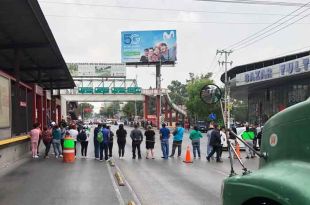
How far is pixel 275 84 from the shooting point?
47594 millimetres

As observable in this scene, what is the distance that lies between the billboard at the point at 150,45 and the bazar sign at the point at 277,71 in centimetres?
3278

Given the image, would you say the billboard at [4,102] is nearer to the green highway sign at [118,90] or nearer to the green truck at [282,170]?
the green truck at [282,170]

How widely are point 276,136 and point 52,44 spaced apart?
57.5ft

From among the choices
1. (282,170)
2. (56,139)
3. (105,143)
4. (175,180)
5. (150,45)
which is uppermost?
(150,45)

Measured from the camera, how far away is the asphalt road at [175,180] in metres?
10.8

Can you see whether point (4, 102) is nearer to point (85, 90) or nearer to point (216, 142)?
point (216, 142)

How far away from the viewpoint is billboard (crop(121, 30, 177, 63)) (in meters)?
83.5

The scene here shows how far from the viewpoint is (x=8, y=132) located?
64.3 ft

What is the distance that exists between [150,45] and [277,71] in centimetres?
4299

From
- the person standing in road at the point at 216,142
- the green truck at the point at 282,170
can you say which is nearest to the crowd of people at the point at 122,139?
the person standing in road at the point at 216,142

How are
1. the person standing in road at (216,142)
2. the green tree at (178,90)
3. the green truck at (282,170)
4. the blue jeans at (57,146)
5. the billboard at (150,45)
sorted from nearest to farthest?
the green truck at (282,170) → the person standing in road at (216,142) → the blue jeans at (57,146) → the billboard at (150,45) → the green tree at (178,90)

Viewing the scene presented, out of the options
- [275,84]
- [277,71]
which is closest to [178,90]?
[275,84]

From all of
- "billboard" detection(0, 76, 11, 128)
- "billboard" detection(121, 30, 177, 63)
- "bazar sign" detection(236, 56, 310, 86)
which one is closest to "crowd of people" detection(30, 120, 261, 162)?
"billboard" detection(0, 76, 11, 128)

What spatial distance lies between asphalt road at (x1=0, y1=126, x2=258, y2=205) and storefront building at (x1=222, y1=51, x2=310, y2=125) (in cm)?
1848
